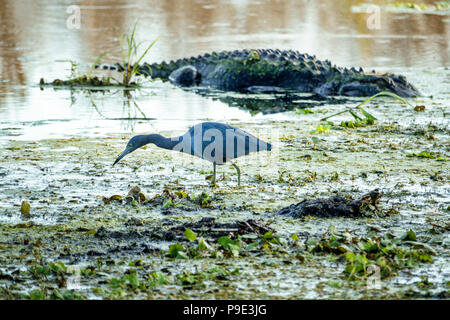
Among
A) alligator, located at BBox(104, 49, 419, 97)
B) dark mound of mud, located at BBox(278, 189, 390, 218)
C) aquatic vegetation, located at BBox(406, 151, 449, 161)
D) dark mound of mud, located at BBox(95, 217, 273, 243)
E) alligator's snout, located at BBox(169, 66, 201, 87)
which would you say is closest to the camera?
dark mound of mud, located at BBox(95, 217, 273, 243)

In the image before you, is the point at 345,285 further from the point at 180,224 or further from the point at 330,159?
the point at 330,159

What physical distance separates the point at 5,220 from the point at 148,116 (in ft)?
12.7

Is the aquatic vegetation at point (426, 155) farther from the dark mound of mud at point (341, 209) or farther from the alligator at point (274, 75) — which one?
the alligator at point (274, 75)

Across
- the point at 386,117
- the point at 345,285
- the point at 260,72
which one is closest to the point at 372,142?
the point at 386,117

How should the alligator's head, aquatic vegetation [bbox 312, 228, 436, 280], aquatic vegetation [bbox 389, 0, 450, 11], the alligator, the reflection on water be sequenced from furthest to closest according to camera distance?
aquatic vegetation [bbox 389, 0, 450, 11] < the alligator < the alligator's head < the reflection on water < aquatic vegetation [bbox 312, 228, 436, 280]

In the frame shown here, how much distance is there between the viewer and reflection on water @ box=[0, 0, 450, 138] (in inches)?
343

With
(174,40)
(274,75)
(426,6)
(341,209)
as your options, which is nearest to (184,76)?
(274,75)

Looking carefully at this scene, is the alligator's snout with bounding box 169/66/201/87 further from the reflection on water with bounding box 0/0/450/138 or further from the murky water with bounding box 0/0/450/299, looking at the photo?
the reflection on water with bounding box 0/0/450/138

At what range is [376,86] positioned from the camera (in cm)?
996

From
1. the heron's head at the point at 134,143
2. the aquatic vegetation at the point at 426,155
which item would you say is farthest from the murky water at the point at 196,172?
the heron's head at the point at 134,143

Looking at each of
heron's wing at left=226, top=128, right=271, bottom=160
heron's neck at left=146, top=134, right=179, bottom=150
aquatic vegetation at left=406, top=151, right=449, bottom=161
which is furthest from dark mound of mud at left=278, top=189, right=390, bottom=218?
aquatic vegetation at left=406, top=151, right=449, bottom=161

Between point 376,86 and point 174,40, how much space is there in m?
6.60

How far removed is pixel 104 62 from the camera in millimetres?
12570

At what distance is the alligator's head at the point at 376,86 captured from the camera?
388 inches
